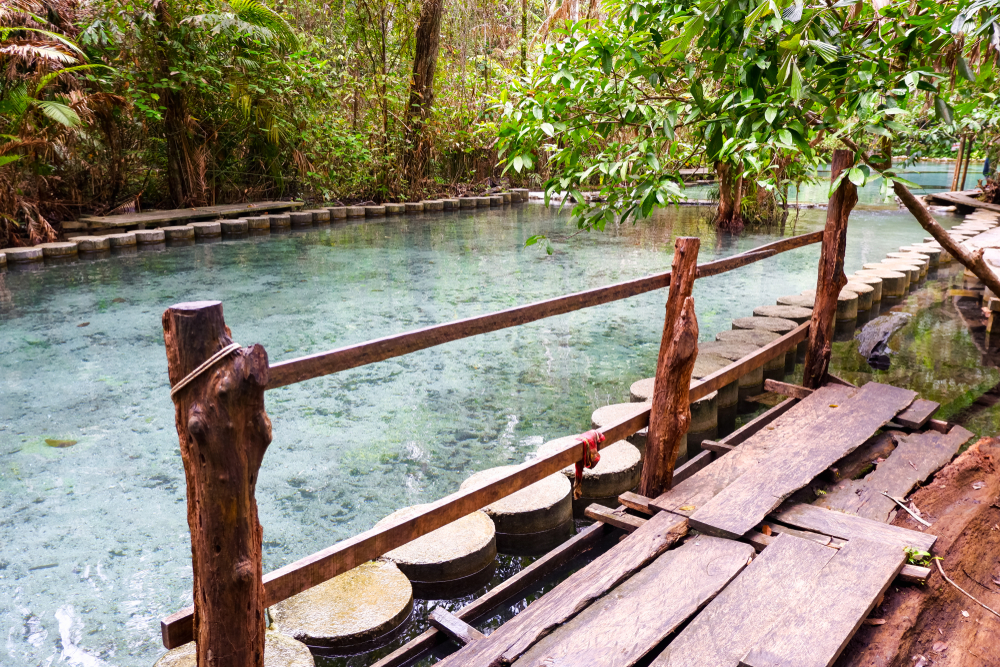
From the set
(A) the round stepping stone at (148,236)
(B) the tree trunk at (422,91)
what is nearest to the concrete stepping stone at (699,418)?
(A) the round stepping stone at (148,236)

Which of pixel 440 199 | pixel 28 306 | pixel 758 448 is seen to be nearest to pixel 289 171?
pixel 440 199

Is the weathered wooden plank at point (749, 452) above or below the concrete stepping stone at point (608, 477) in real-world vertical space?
above

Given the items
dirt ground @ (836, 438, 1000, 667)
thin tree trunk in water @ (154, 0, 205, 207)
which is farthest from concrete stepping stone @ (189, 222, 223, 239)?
dirt ground @ (836, 438, 1000, 667)

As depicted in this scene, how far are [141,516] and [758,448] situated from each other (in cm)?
259

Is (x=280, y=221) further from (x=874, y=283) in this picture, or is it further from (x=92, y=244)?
(x=874, y=283)

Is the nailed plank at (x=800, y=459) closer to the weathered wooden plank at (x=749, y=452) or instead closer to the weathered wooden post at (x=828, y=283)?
the weathered wooden plank at (x=749, y=452)

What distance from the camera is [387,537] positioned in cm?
178

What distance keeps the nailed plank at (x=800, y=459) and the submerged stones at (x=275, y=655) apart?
1289 millimetres

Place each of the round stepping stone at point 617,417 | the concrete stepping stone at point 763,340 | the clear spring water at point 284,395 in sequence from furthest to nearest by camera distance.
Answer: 1. the concrete stepping stone at point 763,340
2. the round stepping stone at point 617,417
3. the clear spring water at point 284,395

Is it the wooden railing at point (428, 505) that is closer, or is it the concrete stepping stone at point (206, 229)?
the wooden railing at point (428, 505)

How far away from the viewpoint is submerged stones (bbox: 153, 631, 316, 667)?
1886 millimetres

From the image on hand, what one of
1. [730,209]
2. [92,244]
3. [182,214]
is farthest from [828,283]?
[182,214]

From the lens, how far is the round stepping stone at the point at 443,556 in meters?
2.46

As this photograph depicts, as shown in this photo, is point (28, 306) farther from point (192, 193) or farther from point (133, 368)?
point (192, 193)
